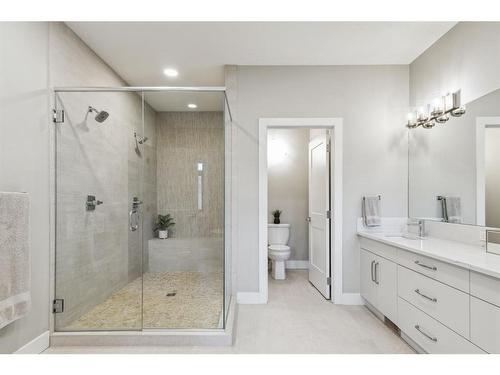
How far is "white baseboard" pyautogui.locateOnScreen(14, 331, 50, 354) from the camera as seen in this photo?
1.73 meters

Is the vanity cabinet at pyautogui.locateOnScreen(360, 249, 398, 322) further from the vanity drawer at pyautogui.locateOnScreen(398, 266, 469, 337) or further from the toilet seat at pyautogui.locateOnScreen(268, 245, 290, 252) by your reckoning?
the toilet seat at pyautogui.locateOnScreen(268, 245, 290, 252)

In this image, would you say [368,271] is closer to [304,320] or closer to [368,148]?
[304,320]

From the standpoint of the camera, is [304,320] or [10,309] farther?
[304,320]

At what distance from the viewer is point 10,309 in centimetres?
152

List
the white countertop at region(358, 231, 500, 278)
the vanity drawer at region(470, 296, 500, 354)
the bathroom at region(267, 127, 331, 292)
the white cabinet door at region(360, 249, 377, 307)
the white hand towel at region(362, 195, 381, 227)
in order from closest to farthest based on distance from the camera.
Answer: the vanity drawer at region(470, 296, 500, 354), the white countertop at region(358, 231, 500, 278), the white cabinet door at region(360, 249, 377, 307), the white hand towel at region(362, 195, 381, 227), the bathroom at region(267, 127, 331, 292)

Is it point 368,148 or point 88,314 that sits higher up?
point 368,148

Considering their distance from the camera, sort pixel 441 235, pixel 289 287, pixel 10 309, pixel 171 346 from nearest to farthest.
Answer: pixel 10 309
pixel 171 346
pixel 441 235
pixel 289 287

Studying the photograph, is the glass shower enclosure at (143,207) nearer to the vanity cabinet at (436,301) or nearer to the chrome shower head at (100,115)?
the chrome shower head at (100,115)

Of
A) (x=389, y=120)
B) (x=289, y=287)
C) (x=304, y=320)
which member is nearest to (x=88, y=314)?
(x=304, y=320)

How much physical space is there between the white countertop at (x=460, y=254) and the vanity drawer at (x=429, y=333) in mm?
401

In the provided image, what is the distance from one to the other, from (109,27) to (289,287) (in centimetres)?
326

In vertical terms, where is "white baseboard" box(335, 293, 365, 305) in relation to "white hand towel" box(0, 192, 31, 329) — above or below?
below

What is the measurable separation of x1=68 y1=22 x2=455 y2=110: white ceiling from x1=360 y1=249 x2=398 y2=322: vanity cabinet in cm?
193

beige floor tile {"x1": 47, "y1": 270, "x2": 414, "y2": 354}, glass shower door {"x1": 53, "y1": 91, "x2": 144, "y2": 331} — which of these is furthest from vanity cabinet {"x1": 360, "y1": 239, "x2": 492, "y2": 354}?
glass shower door {"x1": 53, "y1": 91, "x2": 144, "y2": 331}
